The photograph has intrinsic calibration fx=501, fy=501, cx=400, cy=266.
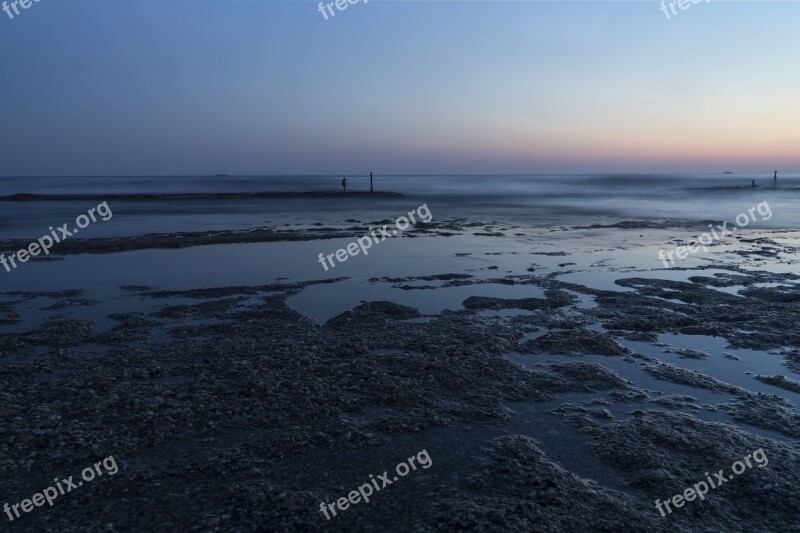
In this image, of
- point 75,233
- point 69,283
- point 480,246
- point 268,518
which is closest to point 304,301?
point 69,283

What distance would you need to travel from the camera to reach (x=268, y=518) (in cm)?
436

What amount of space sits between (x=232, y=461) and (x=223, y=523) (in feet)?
3.12

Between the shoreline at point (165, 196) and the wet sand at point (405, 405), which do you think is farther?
the shoreline at point (165, 196)

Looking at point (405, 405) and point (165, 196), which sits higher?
point (165, 196)

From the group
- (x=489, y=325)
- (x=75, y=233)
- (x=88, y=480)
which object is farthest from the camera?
(x=75, y=233)

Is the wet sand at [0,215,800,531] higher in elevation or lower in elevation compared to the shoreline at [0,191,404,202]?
lower

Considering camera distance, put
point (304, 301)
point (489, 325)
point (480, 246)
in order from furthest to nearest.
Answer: point (480, 246) < point (304, 301) < point (489, 325)

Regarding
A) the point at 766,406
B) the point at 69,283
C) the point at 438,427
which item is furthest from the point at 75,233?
the point at 766,406

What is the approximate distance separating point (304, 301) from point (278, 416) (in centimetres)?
602

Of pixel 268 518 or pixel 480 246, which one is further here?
pixel 480 246

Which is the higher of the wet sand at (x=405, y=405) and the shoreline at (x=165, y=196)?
the shoreline at (x=165, y=196)

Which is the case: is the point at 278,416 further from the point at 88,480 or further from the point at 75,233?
the point at 75,233

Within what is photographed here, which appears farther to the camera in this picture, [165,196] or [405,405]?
[165,196]

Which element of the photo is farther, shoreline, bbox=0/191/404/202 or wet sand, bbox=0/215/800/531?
shoreline, bbox=0/191/404/202
